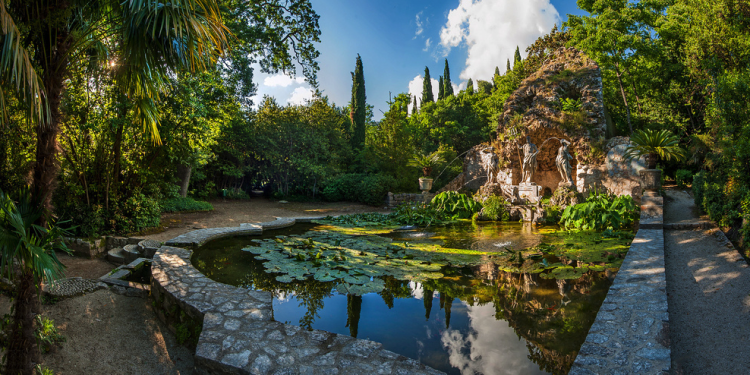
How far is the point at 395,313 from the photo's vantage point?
11.5ft

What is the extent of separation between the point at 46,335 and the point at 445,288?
3.77 m

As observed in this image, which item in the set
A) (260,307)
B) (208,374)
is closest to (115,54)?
(260,307)

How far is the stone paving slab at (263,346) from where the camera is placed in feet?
7.23

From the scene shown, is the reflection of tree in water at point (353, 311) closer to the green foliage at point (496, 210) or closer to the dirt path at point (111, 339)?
the dirt path at point (111, 339)

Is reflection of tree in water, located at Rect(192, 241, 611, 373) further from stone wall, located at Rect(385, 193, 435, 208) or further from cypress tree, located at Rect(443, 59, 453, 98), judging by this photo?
cypress tree, located at Rect(443, 59, 453, 98)

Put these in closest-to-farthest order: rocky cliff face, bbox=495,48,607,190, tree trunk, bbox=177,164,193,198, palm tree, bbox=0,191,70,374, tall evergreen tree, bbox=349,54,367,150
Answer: palm tree, bbox=0,191,70,374
rocky cliff face, bbox=495,48,607,190
tree trunk, bbox=177,164,193,198
tall evergreen tree, bbox=349,54,367,150

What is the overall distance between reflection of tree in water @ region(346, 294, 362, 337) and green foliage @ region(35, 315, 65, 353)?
241 cm

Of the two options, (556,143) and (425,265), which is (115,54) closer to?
(425,265)

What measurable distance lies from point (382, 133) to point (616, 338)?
14085 mm

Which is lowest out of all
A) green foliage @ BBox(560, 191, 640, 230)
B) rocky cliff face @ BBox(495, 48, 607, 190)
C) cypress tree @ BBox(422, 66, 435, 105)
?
green foliage @ BBox(560, 191, 640, 230)

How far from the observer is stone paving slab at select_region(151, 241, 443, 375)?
2205 millimetres

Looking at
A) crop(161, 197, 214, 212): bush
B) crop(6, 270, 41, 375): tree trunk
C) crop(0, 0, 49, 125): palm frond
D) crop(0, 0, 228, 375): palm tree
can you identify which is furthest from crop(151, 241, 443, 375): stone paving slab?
crop(161, 197, 214, 212): bush

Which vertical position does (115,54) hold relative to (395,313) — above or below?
above

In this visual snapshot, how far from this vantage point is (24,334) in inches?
96.0
